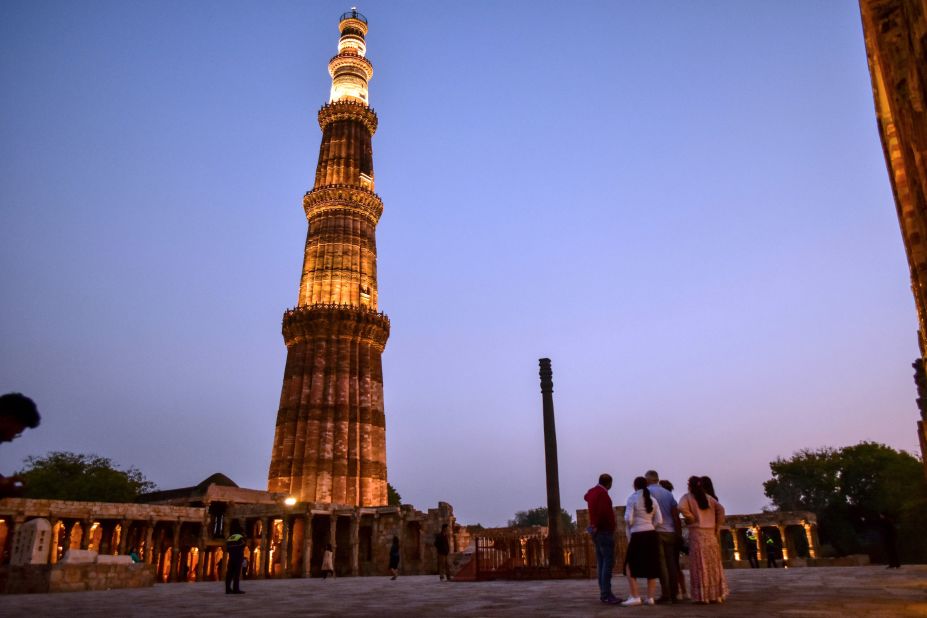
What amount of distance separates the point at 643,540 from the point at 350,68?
158ft

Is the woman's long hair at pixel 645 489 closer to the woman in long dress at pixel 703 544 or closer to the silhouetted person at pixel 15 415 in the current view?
the woman in long dress at pixel 703 544

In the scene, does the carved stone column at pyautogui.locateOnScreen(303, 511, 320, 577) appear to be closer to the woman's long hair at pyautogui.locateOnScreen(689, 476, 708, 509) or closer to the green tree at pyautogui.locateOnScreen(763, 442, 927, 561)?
the woman's long hair at pyautogui.locateOnScreen(689, 476, 708, 509)

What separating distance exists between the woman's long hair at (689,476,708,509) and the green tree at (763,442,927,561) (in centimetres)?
3853

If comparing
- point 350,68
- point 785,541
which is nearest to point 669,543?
point 785,541

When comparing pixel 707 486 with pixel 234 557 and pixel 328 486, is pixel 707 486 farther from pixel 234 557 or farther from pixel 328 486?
pixel 328 486

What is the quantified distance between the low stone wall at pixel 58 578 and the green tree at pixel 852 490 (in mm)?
40177

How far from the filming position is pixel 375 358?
41.9m

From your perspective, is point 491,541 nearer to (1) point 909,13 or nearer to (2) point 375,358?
(1) point 909,13

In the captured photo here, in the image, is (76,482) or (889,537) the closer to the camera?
(889,537)

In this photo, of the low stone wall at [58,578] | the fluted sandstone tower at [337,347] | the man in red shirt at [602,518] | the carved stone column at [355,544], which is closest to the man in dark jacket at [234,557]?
the low stone wall at [58,578]

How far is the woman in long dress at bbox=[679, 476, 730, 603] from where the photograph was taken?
7.50 m

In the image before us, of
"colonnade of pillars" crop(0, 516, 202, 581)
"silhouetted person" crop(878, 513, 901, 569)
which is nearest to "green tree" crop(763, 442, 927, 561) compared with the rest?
"silhouetted person" crop(878, 513, 901, 569)

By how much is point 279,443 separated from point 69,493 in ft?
61.8

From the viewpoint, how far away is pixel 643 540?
7996 millimetres
